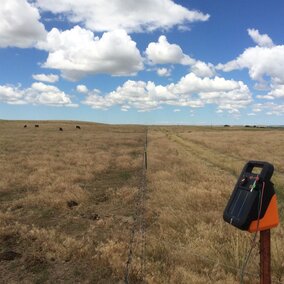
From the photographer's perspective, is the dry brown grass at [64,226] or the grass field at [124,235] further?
the dry brown grass at [64,226]

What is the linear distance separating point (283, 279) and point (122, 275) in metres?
2.60

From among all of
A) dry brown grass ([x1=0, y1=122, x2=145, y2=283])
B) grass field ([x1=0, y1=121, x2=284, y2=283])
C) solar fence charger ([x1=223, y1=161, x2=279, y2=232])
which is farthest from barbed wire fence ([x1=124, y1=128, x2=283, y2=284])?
solar fence charger ([x1=223, y1=161, x2=279, y2=232])

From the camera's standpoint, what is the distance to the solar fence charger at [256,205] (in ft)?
13.3

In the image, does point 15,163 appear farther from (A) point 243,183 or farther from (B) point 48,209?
(A) point 243,183

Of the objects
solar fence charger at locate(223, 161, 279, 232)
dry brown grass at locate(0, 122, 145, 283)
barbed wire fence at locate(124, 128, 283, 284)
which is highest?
solar fence charger at locate(223, 161, 279, 232)

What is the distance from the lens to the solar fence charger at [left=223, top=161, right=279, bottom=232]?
13.3 ft

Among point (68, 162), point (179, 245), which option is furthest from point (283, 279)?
point (68, 162)

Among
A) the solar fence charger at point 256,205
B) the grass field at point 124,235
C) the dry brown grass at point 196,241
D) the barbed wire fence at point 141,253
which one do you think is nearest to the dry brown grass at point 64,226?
the grass field at point 124,235

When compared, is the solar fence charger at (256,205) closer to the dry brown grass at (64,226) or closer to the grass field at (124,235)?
the grass field at (124,235)

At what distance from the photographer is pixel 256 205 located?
4.08 m

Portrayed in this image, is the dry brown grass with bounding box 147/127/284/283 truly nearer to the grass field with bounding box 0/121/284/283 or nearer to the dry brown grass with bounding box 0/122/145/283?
the grass field with bounding box 0/121/284/283

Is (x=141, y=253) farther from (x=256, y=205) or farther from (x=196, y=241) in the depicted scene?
(x=256, y=205)

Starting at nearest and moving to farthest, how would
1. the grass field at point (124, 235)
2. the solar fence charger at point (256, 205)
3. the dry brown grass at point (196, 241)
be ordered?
the solar fence charger at point (256, 205)
the dry brown grass at point (196, 241)
the grass field at point (124, 235)

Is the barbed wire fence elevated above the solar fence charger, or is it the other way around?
the solar fence charger
